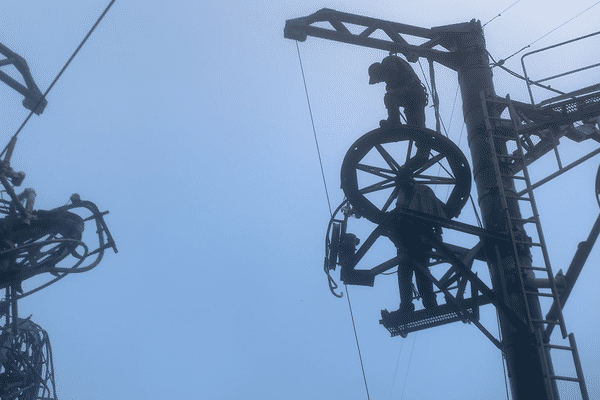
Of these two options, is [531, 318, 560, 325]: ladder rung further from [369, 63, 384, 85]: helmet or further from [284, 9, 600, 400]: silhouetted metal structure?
[369, 63, 384, 85]: helmet

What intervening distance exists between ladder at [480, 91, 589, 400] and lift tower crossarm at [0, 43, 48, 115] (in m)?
8.67

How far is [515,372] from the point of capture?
8.29 metres

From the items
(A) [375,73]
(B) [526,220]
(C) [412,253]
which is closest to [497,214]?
(B) [526,220]

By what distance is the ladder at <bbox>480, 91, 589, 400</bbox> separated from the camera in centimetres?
791

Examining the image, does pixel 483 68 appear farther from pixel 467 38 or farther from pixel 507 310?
pixel 507 310

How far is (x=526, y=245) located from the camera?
9.20m

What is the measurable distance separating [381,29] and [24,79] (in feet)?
25.0

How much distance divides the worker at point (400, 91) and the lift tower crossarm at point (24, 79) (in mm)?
6723

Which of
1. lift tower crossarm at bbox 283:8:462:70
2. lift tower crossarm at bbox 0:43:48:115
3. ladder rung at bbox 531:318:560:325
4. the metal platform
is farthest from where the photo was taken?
lift tower crossarm at bbox 283:8:462:70

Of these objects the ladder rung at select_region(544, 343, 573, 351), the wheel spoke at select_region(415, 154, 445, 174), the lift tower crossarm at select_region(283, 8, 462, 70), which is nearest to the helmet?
the lift tower crossarm at select_region(283, 8, 462, 70)

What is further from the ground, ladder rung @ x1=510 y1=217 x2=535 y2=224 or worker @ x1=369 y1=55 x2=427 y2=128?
worker @ x1=369 y1=55 x2=427 y2=128

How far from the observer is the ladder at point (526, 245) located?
7910 mm

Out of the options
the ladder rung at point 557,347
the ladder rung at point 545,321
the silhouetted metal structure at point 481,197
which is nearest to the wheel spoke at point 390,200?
the silhouetted metal structure at point 481,197

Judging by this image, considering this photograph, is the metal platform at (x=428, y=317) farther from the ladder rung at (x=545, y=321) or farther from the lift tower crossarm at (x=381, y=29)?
the lift tower crossarm at (x=381, y=29)
